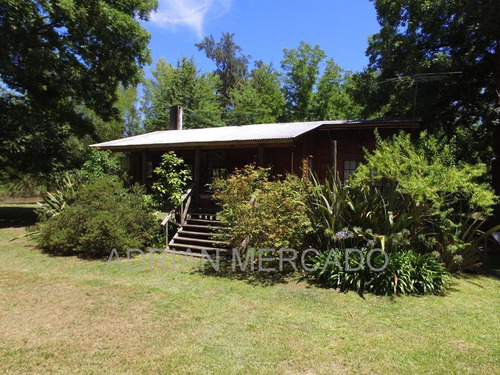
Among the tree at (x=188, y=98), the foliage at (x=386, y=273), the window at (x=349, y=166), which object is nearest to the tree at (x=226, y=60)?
the tree at (x=188, y=98)

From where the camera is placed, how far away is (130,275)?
23.1 ft

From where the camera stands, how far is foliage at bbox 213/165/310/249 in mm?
6918

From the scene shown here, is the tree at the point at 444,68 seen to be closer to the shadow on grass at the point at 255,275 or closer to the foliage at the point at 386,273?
the foliage at the point at 386,273

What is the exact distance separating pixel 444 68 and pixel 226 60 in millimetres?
29215

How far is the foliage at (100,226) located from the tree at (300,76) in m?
22.0

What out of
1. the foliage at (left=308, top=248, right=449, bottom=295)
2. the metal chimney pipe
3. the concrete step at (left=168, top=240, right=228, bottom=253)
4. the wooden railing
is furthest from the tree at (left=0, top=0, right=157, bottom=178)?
the foliage at (left=308, top=248, right=449, bottom=295)

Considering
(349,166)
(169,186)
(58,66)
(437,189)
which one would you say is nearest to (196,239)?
(169,186)

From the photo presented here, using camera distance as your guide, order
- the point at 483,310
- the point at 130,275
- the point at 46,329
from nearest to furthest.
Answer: the point at 46,329, the point at 483,310, the point at 130,275

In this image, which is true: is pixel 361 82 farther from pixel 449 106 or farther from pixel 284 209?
pixel 284 209

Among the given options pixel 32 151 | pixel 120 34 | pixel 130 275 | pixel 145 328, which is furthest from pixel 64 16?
pixel 145 328

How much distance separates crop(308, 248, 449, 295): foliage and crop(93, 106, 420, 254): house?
3415mm

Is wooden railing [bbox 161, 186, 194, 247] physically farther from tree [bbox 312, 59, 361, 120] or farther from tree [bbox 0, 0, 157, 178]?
tree [bbox 312, 59, 361, 120]

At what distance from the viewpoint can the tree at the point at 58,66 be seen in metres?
13.6

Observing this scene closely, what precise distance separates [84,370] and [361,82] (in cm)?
1520
